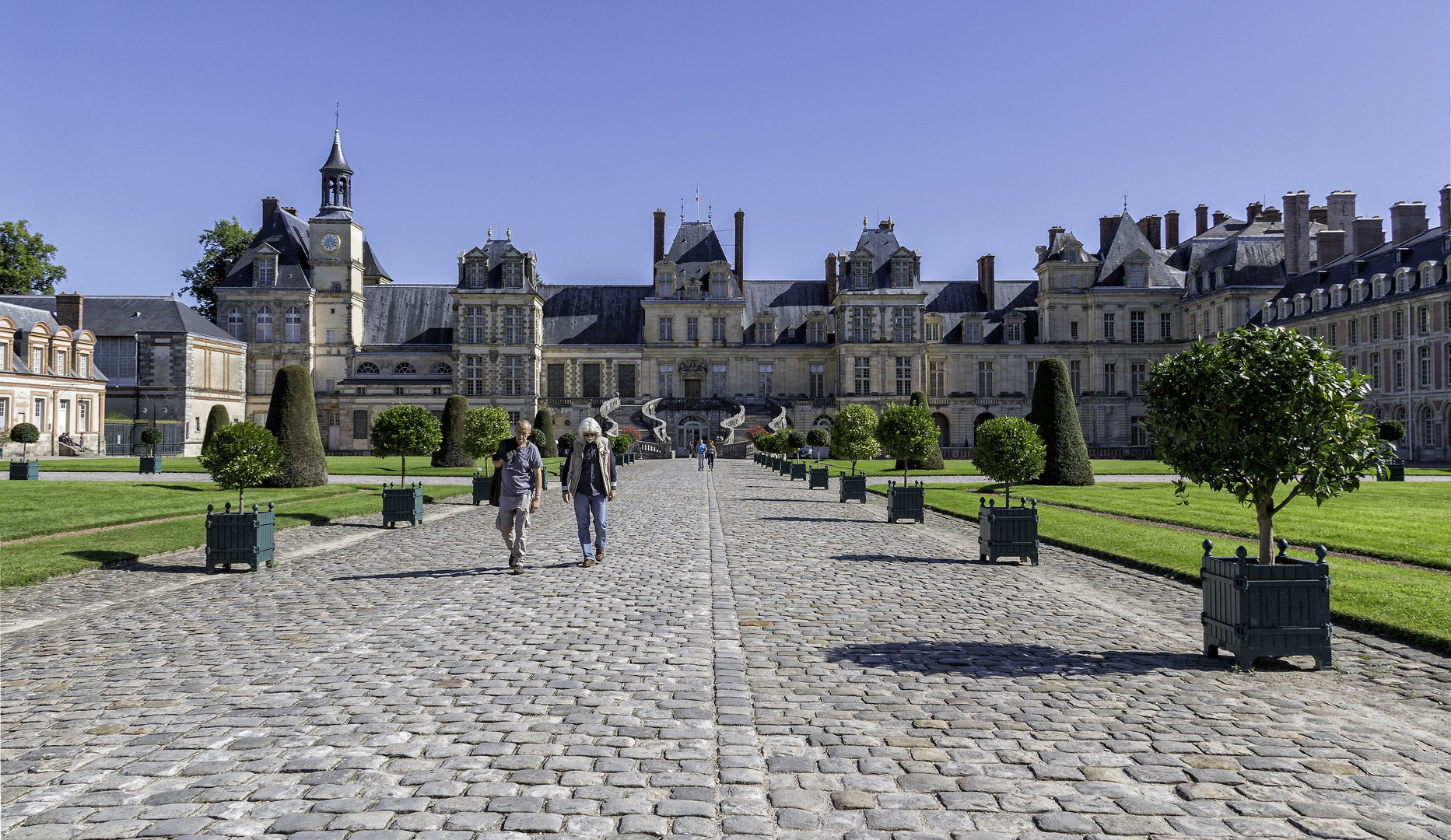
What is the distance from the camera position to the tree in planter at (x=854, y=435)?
1060 inches

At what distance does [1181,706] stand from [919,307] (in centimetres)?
5787

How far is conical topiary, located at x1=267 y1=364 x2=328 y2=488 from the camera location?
2538 centimetres

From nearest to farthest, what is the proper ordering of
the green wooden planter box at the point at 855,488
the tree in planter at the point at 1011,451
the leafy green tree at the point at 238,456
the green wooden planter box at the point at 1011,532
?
the green wooden planter box at the point at 1011,532, the leafy green tree at the point at 238,456, the tree in planter at the point at 1011,451, the green wooden planter box at the point at 855,488

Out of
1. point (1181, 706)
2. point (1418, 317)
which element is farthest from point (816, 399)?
point (1181, 706)

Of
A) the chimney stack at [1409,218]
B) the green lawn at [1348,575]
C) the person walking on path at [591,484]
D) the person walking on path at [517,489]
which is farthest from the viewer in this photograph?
the chimney stack at [1409,218]

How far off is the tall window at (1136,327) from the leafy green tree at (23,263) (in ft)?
219

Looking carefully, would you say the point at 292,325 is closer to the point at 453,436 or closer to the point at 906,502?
the point at 453,436

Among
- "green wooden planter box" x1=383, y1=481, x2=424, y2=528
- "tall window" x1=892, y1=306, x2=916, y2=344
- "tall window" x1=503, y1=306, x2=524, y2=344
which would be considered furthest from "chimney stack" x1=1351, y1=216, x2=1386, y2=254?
"green wooden planter box" x1=383, y1=481, x2=424, y2=528

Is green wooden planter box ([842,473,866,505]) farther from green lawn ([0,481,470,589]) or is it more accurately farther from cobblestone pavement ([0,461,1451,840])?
cobblestone pavement ([0,461,1451,840])

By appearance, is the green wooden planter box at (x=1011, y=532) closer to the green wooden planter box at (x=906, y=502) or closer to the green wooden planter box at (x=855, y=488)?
the green wooden planter box at (x=906, y=502)

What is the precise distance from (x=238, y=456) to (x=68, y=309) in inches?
1844

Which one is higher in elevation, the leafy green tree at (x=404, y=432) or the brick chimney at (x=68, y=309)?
the brick chimney at (x=68, y=309)

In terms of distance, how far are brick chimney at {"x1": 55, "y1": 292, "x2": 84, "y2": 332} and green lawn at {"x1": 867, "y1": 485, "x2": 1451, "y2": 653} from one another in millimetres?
51583

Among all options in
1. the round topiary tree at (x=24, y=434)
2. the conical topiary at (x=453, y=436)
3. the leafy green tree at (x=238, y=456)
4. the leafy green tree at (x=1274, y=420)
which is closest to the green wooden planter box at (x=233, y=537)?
the leafy green tree at (x=238, y=456)
